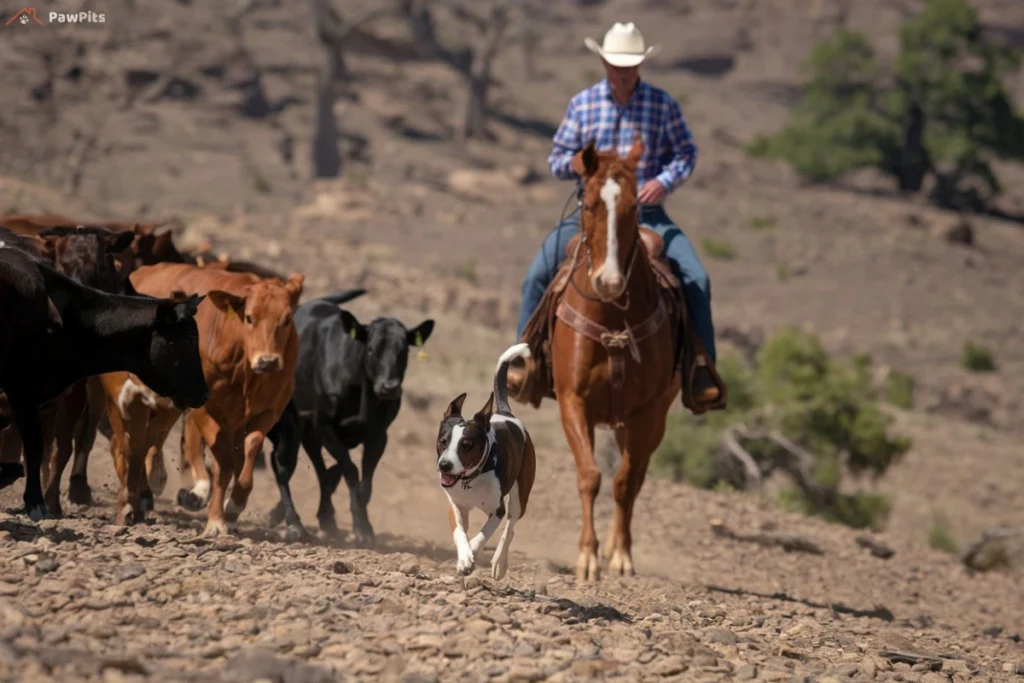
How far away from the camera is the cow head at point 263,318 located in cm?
958

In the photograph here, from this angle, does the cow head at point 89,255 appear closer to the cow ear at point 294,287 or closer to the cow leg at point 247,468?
the cow ear at point 294,287

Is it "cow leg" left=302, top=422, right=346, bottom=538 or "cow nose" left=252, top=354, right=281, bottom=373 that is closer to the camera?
"cow nose" left=252, top=354, right=281, bottom=373

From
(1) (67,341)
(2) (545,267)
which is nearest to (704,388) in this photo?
(2) (545,267)

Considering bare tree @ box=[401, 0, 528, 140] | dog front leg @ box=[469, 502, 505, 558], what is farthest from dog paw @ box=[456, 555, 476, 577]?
bare tree @ box=[401, 0, 528, 140]

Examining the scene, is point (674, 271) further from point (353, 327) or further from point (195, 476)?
point (195, 476)

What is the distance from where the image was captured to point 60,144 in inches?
1550

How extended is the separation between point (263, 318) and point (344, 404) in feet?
6.29

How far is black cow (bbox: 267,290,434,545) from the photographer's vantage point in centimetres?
1120

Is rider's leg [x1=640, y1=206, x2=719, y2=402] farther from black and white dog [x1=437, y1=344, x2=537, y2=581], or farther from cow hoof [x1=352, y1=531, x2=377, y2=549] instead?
black and white dog [x1=437, y1=344, x2=537, y2=581]

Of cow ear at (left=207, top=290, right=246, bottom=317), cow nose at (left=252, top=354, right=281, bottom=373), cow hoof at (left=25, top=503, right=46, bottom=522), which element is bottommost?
cow hoof at (left=25, top=503, right=46, bottom=522)

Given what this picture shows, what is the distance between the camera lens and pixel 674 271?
37.6 feet

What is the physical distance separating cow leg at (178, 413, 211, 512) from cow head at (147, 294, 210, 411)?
62.7 inches

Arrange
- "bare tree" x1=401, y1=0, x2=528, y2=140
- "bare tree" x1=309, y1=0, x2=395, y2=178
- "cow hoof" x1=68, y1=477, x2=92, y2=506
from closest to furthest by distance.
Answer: "cow hoof" x1=68, y1=477, x2=92, y2=506
"bare tree" x1=309, y1=0, x2=395, y2=178
"bare tree" x1=401, y1=0, x2=528, y2=140

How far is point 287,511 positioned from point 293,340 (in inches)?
58.7
